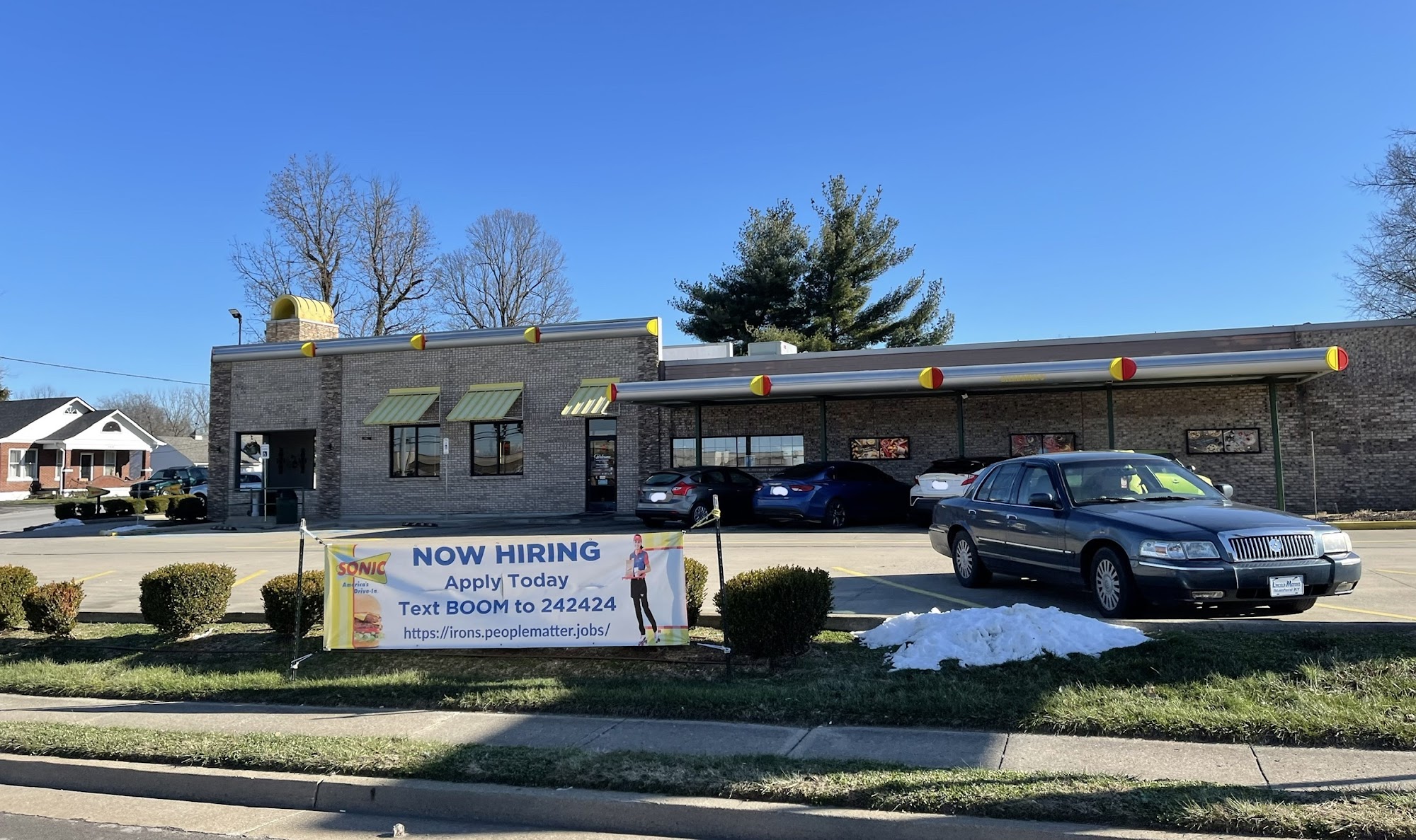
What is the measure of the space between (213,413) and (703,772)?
30.5 metres

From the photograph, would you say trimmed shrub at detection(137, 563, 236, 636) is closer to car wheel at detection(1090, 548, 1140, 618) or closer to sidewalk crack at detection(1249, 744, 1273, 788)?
car wheel at detection(1090, 548, 1140, 618)

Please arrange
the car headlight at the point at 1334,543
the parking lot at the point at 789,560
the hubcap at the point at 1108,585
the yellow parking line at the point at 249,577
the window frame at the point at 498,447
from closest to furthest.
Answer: the car headlight at the point at 1334,543 < the hubcap at the point at 1108,585 < the parking lot at the point at 789,560 < the yellow parking line at the point at 249,577 < the window frame at the point at 498,447

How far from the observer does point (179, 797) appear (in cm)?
602

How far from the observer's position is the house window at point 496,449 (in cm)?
2823

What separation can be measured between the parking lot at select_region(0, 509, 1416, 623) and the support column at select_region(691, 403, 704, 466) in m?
2.80

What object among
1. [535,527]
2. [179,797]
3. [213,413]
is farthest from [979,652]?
[213,413]

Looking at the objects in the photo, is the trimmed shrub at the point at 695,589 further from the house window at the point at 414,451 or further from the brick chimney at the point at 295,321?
the brick chimney at the point at 295,321

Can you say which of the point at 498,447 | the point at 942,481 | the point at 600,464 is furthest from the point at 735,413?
the point at 942,481

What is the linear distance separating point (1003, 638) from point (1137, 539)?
159cm

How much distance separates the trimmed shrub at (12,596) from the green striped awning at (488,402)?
667 inches

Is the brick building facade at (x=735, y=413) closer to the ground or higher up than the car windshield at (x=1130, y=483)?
higher up

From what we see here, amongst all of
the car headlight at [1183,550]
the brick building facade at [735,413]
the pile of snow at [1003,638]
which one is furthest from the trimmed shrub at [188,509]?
the car headlight at [1183,550]

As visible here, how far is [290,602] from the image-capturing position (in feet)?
30.0

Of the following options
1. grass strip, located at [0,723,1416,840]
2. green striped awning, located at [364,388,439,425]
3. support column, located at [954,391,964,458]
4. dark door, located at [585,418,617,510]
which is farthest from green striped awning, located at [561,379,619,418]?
grass strip, located at [0,723,1416,840]
